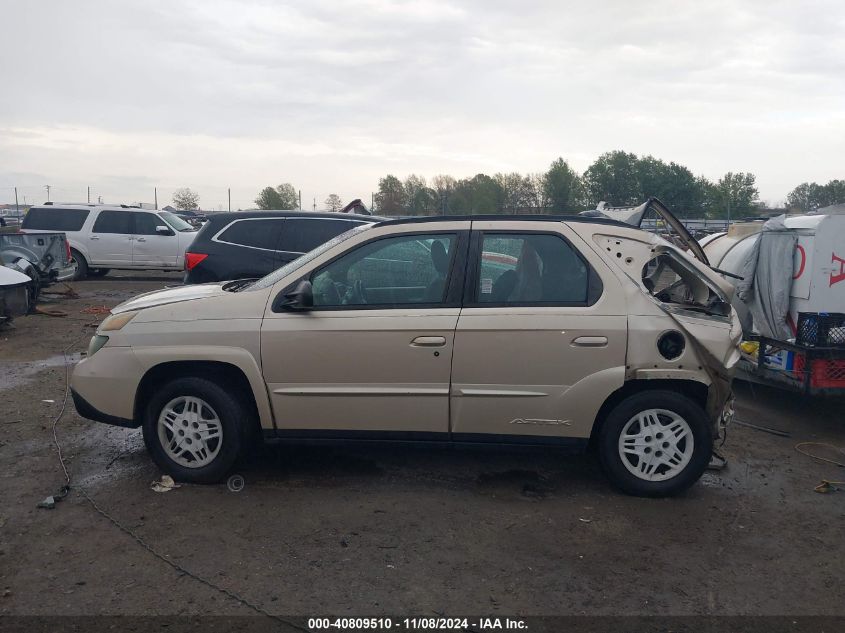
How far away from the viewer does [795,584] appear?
12.4 feet

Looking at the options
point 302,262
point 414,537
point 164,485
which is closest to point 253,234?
point 302,262

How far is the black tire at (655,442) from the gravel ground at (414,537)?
0.11m

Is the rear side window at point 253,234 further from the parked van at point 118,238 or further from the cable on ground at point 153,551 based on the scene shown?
the parked van at point 118,238

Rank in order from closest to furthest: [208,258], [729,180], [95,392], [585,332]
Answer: [585,332] < [95,392] < [208,258] < [729,180]

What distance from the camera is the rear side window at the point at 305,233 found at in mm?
9883

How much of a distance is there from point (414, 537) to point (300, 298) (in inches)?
64.9

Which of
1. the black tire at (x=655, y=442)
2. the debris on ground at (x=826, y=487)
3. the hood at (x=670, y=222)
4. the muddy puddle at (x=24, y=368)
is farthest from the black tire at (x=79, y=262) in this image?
the debris on ground at (x=826, y=487)

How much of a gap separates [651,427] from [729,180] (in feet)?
145

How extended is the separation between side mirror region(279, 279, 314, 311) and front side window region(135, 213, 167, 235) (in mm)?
14584

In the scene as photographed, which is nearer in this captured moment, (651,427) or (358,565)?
(358,565)

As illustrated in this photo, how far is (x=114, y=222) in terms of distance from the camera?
17906 millimetres

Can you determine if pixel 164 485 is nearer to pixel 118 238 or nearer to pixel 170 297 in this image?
pixel 170 297

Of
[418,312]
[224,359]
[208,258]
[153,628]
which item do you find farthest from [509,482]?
[208,258]

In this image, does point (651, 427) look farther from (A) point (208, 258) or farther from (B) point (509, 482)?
(A) point (208, 258)
